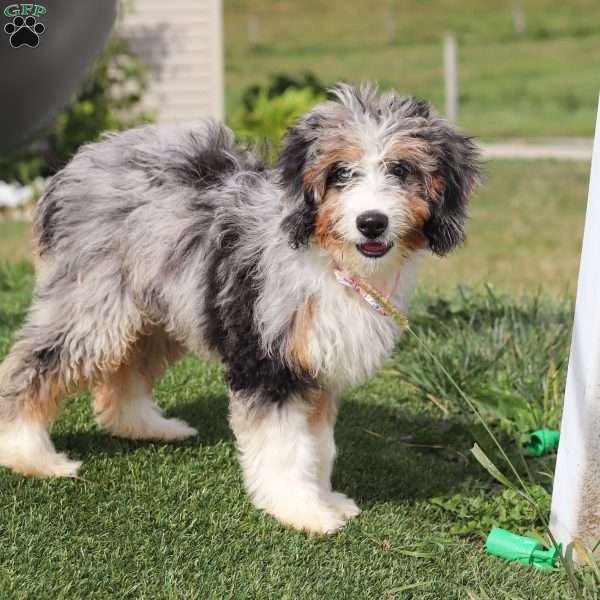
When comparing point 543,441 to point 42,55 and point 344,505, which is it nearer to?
point 344,505

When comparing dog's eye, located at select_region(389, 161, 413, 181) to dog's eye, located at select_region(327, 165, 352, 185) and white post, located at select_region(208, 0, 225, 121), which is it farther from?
white post, located at select_region(208, 0, 225, 121)

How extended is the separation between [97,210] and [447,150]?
1.42 m

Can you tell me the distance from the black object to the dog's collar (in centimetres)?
135

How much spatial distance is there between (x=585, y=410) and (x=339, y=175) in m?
1.19

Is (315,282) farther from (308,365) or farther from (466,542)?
(466,542)

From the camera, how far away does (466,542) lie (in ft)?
13.4

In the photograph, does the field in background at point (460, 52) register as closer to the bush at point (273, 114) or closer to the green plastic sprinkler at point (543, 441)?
the bush at point (273, 114)

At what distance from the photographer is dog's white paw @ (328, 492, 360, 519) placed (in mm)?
Result: 4156

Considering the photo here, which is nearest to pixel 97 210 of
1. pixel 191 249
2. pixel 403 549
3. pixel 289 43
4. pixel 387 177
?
pixel 191 249

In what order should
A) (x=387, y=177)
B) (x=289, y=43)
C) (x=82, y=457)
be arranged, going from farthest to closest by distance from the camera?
(x=289, y=43) < (x=82, y=457) < (x=387, y=177)

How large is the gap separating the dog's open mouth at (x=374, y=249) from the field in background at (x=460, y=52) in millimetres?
15855

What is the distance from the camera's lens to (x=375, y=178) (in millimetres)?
3480

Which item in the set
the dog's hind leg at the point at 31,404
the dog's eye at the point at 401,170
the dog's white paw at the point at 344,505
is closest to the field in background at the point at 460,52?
the dog's white paw at the point at 344,505

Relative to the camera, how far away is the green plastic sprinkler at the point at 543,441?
4.91 m
